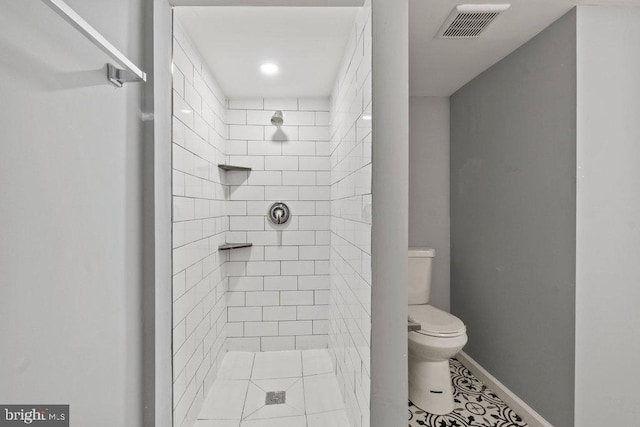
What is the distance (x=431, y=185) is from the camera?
9.83 feet

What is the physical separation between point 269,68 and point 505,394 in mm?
2676

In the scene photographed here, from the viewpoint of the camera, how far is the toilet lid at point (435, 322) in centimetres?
210

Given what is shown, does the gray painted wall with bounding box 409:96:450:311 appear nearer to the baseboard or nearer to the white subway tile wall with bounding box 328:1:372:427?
the baseboard

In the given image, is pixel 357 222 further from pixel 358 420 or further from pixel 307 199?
pixel 307 199

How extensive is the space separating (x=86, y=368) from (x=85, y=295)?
0.63 ft

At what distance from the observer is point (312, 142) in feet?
8.84

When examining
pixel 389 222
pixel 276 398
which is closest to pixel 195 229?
pixel 389 222

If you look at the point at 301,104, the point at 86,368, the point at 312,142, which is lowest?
the point at 86,368

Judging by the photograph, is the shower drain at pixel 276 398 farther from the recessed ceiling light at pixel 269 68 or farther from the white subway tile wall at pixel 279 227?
the recessed ceiling light at pixel 269 68

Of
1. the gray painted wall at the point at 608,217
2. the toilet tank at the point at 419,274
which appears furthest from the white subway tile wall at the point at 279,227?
the gray painted wall at the point at 608,217

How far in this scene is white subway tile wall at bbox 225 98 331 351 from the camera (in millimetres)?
2676

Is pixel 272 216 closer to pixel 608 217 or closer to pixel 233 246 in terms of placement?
pixel 233 246

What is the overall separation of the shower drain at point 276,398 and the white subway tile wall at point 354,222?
0.37m

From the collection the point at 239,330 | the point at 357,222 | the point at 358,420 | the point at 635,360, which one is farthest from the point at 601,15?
the point at 239,330
